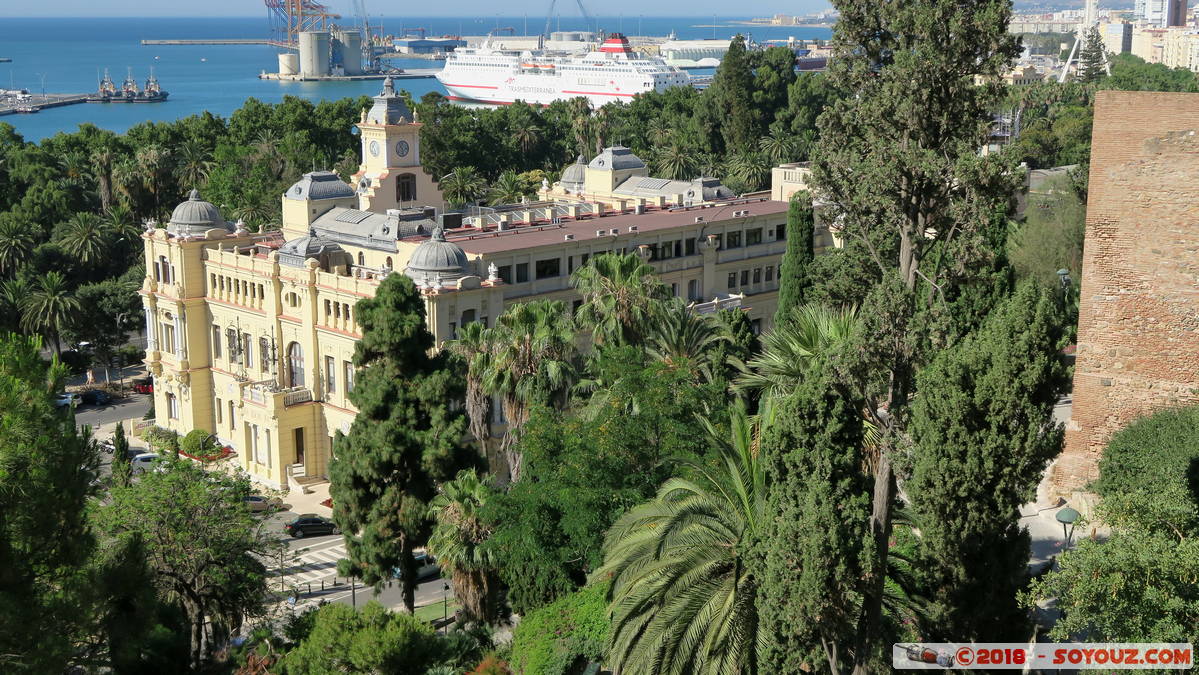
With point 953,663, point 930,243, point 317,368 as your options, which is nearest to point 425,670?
point 953,663

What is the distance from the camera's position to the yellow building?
5228cm

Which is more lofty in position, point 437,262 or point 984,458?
point 984,458

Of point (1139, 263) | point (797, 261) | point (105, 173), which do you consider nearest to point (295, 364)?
point (797, 261)

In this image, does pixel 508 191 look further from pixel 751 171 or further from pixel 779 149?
pixel 779 149

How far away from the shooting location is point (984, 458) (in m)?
24.8

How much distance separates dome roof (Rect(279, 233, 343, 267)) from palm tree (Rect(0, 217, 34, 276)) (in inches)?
1098

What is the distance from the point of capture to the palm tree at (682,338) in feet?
133

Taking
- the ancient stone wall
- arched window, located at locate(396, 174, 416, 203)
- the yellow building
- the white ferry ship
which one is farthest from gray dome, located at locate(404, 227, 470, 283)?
the white ferry ship

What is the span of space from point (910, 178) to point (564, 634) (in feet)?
42.3

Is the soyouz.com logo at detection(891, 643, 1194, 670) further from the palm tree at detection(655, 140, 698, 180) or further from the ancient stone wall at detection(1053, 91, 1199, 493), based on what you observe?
the palm tree at detection(655, 140, 698, 180)

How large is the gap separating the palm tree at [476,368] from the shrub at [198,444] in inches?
704

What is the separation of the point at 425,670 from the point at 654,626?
→ 20.6 ft

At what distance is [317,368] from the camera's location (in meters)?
53.4

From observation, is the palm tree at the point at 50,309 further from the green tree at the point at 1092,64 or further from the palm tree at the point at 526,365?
the green tree at the point at 1092,64
